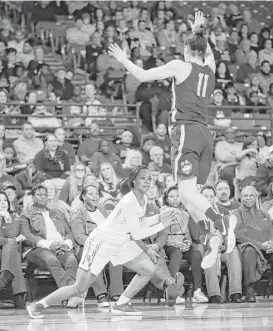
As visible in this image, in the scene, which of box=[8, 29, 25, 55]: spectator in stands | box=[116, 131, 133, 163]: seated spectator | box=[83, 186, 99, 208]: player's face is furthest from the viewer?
box=[8, 29, 25, 55]: spectator in stands

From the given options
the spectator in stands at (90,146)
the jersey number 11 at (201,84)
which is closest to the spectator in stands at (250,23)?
the spectator in stands at (90,146)

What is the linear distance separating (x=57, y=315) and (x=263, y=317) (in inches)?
84.8

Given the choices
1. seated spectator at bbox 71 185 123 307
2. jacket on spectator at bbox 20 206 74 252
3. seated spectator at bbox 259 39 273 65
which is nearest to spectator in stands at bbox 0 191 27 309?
jacket on spectator at bbox 20 206 74 252

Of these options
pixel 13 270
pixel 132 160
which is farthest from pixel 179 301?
pixel 132 160

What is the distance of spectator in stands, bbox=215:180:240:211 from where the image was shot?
11500 millimetres

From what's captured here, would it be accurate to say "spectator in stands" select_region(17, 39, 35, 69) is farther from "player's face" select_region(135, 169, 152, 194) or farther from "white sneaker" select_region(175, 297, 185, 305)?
"player's face" select_region(135, 169, 152, 194)

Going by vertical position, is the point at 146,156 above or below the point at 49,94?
below

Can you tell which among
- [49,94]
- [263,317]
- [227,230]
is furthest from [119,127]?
[263,317]

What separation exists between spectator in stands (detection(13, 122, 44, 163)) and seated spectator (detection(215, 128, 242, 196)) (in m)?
3.01

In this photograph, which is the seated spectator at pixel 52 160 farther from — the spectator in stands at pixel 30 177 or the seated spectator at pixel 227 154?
the seated spectator at pixel 227 154

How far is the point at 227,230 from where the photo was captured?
866 centimetres

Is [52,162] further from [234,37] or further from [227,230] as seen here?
[234,37]

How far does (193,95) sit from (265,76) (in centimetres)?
1069

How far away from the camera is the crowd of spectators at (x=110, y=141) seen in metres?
10.4
